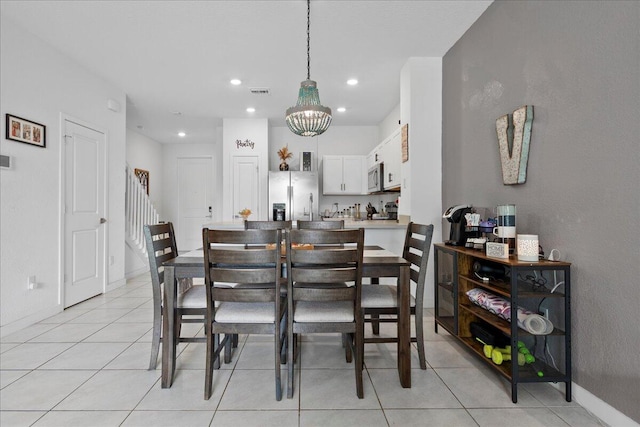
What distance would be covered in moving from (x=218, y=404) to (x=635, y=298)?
7.17 feet

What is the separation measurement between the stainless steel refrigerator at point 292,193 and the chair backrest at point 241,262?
404cm

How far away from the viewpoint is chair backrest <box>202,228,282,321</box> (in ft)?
5.75

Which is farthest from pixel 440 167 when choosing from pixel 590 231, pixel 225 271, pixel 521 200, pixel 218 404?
pixel 218 404

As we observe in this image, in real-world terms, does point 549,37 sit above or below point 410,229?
above

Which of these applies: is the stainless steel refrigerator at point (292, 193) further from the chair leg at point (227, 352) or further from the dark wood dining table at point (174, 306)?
the dark wood dining table at point (174, 306)

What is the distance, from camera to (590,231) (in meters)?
1.74

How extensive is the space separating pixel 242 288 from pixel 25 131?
9.56ft

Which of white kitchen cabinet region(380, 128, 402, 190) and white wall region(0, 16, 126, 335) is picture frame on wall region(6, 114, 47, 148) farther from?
white kitchen cabinet region(380, 128, 402, 190)

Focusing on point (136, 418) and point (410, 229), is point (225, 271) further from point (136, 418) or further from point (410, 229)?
point (410, 229)

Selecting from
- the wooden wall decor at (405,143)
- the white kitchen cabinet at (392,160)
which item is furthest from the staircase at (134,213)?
the wooden wall decor at (405,143)

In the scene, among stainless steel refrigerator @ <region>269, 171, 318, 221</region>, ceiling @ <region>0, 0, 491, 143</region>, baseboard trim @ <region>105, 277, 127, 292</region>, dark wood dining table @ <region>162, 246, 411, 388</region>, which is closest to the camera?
dark wood dining table @ <region>162, 246, 411, 388</region>

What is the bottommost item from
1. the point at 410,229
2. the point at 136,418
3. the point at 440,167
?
the point at 136,418

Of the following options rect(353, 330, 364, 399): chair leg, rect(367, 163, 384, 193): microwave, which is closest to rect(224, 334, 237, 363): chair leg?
rect(353, 330, 364, 399): chair leg

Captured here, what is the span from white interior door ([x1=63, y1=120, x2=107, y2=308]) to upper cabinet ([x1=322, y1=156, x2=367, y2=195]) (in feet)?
11.7
